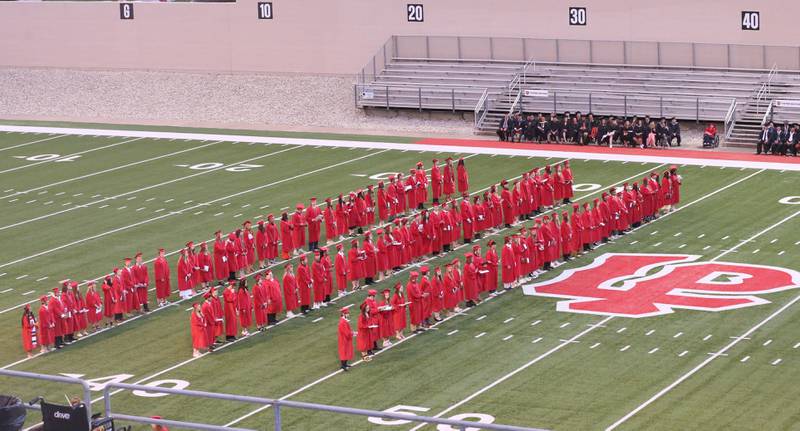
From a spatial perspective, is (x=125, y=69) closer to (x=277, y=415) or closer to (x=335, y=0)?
(x=335, y=0)

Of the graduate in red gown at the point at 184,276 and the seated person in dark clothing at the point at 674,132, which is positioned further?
the seated person in dark clothing at the point at 674,132

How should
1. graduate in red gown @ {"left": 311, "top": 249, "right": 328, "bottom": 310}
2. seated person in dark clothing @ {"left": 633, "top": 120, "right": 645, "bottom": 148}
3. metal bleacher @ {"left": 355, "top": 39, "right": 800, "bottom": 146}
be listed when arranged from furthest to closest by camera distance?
1. metal bleacher @ {"left": 355, "top": 39, "right": 800, "bottom": 146}
2. seated person in dark clothing @ {"left": 633, "top": 120, "right": 645, "bottom": 148}
3. graduate in red gown @ {"left": 311, "top": 249, "right": 328, "bottom": 310}

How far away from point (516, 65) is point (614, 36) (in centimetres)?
343

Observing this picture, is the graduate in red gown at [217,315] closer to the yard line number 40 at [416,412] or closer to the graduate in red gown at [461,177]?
the yard line number 40 at [416,412]

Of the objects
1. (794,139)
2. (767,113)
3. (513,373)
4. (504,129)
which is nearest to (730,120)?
(767,113)

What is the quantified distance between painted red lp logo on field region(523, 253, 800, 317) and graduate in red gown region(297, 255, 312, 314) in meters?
4.10

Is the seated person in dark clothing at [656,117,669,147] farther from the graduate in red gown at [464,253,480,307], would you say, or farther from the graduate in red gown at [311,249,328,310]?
the graduate in red gown at [311,249,328,310]

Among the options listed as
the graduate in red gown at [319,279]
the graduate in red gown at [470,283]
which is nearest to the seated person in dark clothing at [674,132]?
the graduate in red gown at [470,283]

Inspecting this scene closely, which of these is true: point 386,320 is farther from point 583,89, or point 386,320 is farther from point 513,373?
point 583,89

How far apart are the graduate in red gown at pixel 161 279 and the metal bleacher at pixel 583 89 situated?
2078cm

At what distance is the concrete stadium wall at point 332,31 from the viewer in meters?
48.5

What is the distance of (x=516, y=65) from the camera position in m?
51.6

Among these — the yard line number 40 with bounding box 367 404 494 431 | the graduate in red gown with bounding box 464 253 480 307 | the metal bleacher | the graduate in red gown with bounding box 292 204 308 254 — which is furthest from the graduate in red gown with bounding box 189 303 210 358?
the metal bleacher

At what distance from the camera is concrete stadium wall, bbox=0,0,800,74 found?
159 ft
